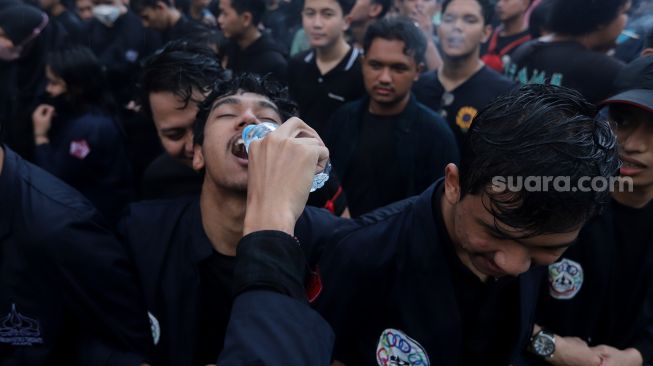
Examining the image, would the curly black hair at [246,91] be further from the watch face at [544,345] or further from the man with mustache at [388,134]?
the watch face at [544,345]

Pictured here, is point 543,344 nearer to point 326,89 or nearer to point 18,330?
point 18,330

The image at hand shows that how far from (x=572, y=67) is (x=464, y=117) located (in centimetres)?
73

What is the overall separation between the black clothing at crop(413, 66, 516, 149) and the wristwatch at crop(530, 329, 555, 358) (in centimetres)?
184

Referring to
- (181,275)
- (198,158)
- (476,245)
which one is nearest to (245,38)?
(198,158)

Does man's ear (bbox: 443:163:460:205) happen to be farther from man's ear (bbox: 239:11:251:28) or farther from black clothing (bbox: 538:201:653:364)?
man's ear (bbox: 239:11:251:28)

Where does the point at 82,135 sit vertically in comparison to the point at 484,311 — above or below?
below

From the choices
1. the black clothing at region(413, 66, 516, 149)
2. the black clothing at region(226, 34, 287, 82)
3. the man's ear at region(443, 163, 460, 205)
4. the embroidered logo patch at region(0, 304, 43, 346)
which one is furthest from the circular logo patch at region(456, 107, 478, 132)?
the embroidered logo patch at region(0, 304, 43, 346)

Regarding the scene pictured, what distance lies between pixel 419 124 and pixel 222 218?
65.1 inches

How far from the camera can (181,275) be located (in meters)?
1.87

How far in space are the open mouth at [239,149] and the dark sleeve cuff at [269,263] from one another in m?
0.86

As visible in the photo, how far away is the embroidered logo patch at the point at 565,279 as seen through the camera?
2.07 m

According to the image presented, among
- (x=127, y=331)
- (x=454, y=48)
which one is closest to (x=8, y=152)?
(x=127, y=331)

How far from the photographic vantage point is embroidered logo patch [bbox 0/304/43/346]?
186cm

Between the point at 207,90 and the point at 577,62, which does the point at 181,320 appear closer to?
the point at 207,90
